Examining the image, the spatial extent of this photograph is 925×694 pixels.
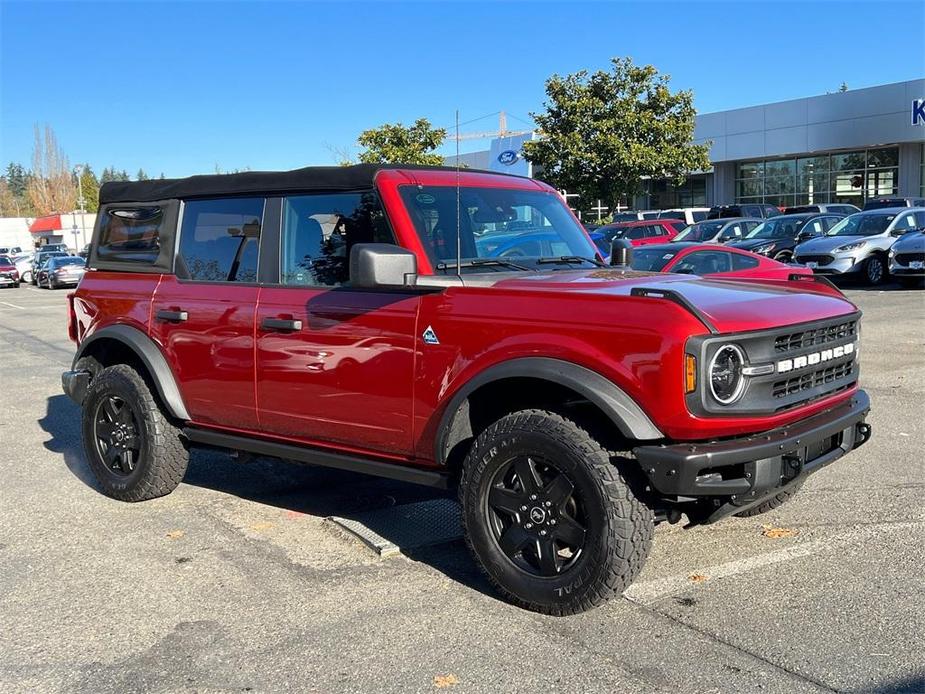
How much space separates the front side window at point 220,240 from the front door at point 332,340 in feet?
0.85

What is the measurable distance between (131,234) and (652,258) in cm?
907

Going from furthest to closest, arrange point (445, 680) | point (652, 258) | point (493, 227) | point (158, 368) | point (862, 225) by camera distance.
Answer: point (862, 225)
point (652, 258)
point (158, 368)
point (493, 227)
point (445, 680)

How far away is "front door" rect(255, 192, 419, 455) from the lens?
426 centimetres

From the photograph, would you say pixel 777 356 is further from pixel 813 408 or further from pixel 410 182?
pixel 410 182

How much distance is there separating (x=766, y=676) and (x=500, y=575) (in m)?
1.18

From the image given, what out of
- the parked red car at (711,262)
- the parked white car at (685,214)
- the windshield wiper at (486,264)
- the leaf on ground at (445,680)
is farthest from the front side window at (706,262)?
the parked white car at (685,214)

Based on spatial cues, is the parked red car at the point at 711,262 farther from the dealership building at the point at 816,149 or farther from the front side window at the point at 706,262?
the dealership building at the point at 816,149

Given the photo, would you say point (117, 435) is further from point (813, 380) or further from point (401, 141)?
point (401, 141)

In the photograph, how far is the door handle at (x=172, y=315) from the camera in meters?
5.20

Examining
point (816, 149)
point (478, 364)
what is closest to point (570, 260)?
point (478, 364)

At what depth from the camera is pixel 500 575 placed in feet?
12.9

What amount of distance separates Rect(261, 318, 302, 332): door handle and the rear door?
14 centimetres

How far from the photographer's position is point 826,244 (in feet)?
66.1

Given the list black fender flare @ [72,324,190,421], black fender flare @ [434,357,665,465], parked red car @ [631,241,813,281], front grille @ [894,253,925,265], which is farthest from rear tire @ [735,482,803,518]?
front grille @ [894,253,925,265]
